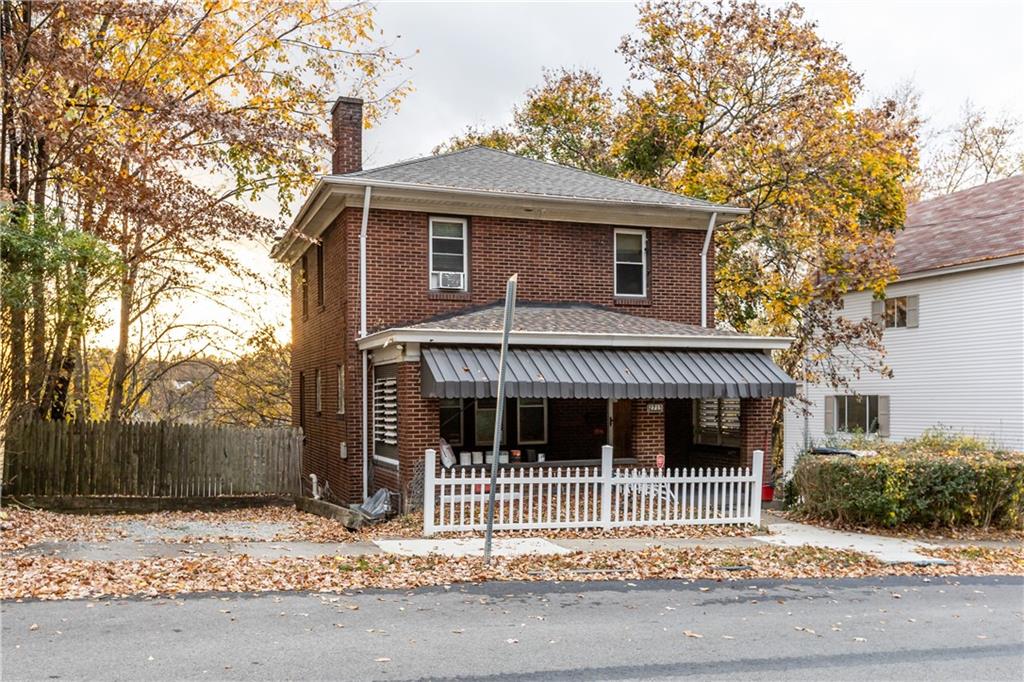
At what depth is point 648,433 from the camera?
58.9 ft

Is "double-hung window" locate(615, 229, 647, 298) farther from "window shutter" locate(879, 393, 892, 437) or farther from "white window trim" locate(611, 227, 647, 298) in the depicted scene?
"window shutter" locate(879, 393, 892, 437)

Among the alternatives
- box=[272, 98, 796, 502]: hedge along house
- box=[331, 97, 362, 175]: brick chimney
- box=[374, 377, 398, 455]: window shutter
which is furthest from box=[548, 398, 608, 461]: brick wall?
box=[331, 97, 362, 175]: brick chimney

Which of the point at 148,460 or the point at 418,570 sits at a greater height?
the point at 148,460

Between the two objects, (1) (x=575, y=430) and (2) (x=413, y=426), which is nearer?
(2) (x=413, y=426)

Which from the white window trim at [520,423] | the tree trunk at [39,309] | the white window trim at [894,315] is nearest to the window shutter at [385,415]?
the white window trim at [520,423]

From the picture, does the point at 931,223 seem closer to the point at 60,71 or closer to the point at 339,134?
the point at 339,134

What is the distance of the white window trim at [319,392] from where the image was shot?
22.2 m

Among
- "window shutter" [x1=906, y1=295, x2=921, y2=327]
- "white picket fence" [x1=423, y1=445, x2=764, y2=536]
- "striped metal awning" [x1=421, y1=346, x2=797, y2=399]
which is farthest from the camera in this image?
"window shutter" [x1=906, y1=295, x2=921, y2=327]

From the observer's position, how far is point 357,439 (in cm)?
1883

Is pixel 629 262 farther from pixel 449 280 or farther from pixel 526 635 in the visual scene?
pixel 526 635

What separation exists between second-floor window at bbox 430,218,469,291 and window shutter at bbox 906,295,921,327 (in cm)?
1493

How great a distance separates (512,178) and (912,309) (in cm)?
1393

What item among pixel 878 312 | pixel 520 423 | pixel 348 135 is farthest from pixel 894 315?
pixel 348 135

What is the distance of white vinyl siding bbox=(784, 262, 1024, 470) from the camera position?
957 inches
